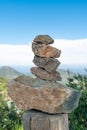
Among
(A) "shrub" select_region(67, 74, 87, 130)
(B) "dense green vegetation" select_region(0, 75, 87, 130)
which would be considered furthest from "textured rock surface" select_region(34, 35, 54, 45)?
(A) "shrub" select_region(67, 74, 87, 130)

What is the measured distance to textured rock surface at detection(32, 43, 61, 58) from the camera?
35.9 feet

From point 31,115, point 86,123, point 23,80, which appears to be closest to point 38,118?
point 31,115

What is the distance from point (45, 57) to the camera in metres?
11.1

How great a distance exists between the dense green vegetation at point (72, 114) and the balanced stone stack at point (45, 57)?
11.2 feet

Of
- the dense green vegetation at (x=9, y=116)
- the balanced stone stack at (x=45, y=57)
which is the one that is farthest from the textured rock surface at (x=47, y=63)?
the dense green vegetation at (x=9, y=116)

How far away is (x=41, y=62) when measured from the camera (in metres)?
11.0

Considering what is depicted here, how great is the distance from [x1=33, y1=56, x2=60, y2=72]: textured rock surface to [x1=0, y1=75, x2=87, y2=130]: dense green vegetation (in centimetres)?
345

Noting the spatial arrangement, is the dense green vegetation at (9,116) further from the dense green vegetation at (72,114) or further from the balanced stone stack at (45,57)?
the balanced stone stack at (45,57)

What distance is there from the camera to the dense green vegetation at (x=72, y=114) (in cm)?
1449

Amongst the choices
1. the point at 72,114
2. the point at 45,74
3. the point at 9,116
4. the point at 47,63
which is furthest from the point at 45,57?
the point at 9,116

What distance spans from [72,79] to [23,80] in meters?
4.33

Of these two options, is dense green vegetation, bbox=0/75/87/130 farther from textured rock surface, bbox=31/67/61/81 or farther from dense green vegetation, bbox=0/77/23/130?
textured rock surface, bbox=31/67/61/81

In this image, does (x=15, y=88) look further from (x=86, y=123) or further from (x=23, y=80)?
(x=86, y=123)

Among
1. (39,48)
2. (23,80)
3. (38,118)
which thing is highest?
(39,48)
